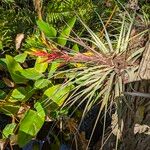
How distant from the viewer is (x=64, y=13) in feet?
8.67

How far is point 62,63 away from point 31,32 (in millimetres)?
652

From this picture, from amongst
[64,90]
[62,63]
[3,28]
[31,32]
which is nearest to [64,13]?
[31,32]

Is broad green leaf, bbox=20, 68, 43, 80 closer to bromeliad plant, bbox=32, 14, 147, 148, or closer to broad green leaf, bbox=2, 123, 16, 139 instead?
bromeliad plant, bbox=32, 14, 147, 148

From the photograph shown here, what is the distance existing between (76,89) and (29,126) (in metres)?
0.31

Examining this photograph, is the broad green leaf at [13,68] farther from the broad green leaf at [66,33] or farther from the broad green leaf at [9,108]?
the broad green leaf at [66,33]

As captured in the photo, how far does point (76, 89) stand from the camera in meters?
1.93

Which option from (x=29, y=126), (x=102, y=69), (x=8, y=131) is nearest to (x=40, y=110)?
(x=29, y=126)

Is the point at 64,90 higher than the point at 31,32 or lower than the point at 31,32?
lower

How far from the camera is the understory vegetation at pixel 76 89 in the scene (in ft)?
6.09

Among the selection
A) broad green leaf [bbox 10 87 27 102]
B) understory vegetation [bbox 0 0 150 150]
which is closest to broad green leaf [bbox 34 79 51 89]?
understory vegetation [bbox 0 0 150 150]

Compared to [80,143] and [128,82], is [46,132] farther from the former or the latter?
[128,82]

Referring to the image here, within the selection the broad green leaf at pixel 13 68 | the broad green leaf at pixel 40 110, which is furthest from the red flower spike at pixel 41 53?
the broad green leaf at pixel 40 110

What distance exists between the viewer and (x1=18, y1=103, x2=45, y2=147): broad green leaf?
6.37 feet

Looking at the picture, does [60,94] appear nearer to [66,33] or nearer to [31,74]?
[31,74]
